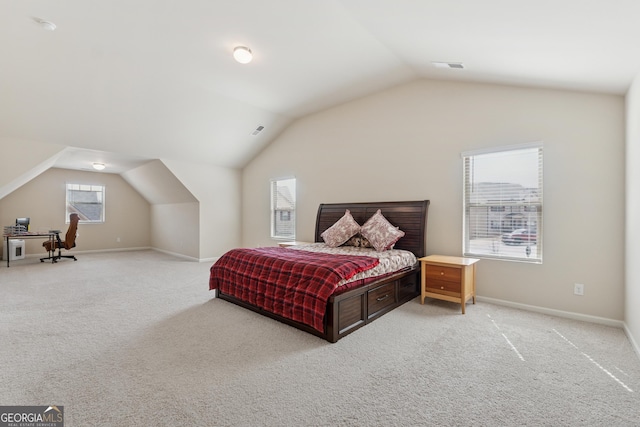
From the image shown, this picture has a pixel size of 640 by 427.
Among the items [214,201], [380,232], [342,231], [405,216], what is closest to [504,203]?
[405,216]

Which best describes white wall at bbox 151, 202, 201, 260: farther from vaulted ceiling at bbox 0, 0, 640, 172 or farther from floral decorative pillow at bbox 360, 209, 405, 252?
floral decorative pillow at bbox 360, 209, 405, 252

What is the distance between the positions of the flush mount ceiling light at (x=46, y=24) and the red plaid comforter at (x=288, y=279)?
3104 millimetres

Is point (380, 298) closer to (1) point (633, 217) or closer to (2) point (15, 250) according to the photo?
(1) point (633, 217)

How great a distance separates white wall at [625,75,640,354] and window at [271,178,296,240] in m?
4.85

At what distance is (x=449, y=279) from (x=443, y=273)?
93 millimetres

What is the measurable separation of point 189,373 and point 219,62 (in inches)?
144

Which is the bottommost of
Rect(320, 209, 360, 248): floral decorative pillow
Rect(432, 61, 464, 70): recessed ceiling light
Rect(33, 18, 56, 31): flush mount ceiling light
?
Rect(320, 209, 360, 248): floral decorative pillow

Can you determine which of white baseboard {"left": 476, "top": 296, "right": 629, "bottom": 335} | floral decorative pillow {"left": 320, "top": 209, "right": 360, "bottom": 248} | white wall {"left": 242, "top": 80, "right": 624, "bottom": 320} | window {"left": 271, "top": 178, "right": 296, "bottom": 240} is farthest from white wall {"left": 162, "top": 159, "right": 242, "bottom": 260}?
white baseboard {"left": 476, "top": 296, "right": 629, "bottom": 335}

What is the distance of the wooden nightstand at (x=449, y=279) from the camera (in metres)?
3.29

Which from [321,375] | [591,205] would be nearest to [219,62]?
[321,375]

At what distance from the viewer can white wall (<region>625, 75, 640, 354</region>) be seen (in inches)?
95.1

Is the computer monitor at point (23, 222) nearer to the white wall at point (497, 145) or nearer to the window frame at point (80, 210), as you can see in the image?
the window frame at point (80, 210)

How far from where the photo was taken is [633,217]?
8.38ft

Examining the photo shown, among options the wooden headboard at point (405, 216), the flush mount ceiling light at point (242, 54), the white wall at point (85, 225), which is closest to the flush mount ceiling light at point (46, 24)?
the flush mount ceiling light at point (242, 54)
